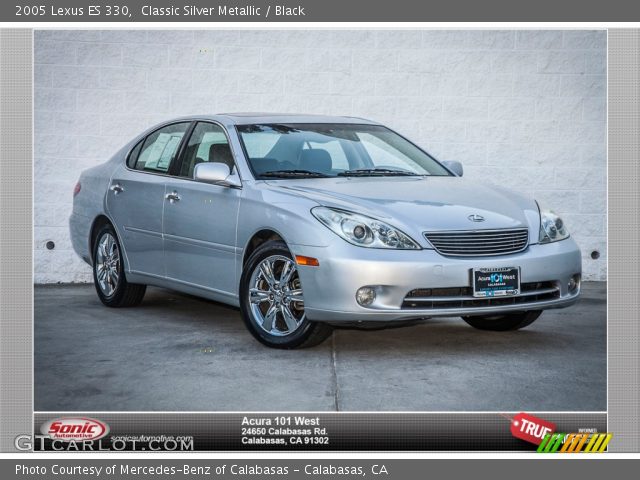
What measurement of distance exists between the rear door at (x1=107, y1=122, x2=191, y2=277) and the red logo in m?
3.71

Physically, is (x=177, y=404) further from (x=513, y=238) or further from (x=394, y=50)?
(x=394, y=50)

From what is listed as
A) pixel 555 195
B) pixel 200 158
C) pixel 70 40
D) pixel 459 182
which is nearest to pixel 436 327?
pixel 459 182

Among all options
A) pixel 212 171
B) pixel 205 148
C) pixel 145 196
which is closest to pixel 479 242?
pixel 212 171

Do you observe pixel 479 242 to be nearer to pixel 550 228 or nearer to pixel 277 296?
pixel 550 228

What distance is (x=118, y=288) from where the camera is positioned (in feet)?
29.0

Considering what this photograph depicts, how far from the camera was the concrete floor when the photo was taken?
18.6ft

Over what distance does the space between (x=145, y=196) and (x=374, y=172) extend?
1886 mm

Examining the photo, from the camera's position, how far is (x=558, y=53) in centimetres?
1082

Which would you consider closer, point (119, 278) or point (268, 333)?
point (268, 333)

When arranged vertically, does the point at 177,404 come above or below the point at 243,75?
below

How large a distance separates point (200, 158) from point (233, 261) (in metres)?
1.11

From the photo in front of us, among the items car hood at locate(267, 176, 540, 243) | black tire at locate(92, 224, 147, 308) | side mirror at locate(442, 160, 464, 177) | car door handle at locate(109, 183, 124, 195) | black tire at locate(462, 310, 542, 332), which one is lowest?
black tire at locate(462, 310, 542, 332)

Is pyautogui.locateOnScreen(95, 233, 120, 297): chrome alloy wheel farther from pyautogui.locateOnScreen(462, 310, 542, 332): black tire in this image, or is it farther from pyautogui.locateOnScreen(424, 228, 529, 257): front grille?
pyautogui.locateOnScreen(424, 228, 529, 257): front grille

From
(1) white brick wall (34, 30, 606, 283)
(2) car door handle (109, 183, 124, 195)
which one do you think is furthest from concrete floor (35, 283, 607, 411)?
(1) white brick wall (34, 30, 606, 283)
